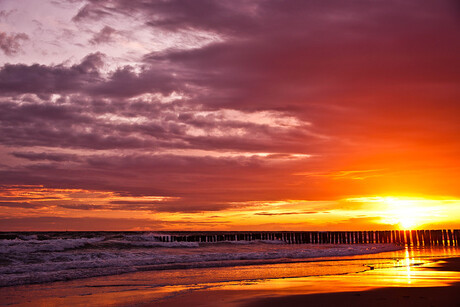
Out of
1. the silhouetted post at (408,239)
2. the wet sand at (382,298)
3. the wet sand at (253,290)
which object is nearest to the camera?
the wet sand at (382,298)

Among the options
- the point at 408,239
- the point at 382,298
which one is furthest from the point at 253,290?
the point at 408,239

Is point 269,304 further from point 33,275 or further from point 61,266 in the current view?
point 61,266

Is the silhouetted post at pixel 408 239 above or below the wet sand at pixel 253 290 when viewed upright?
below

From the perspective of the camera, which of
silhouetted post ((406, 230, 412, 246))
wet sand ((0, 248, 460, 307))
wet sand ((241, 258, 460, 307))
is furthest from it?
silhouetted post ((406, 230, 412, 246))

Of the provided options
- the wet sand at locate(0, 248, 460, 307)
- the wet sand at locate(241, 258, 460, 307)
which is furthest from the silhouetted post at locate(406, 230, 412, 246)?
the wet sand at locate(241, 258, 460, 307)

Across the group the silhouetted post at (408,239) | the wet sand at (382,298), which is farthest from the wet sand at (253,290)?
the silhouetted post at (408,239)

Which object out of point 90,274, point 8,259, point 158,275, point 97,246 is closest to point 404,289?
point 158,275

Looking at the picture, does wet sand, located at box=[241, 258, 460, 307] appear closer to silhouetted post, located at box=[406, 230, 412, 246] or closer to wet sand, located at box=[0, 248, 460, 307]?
wet sand, located at box=[0, 248, 460, 307]

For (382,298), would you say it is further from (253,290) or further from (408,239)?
(408,239)

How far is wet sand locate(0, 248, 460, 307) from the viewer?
9.80 m

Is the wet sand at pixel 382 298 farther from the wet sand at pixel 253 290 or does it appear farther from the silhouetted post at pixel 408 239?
the silhouetted post at pixel 408 239

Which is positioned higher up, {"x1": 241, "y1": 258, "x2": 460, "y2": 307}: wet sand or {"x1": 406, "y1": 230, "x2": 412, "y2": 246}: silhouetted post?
{"x1": 241, "y1": 258, "x2": 460, "y2": 307}: wet sand

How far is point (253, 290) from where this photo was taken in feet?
38.8

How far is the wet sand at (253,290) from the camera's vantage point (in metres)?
9.80
